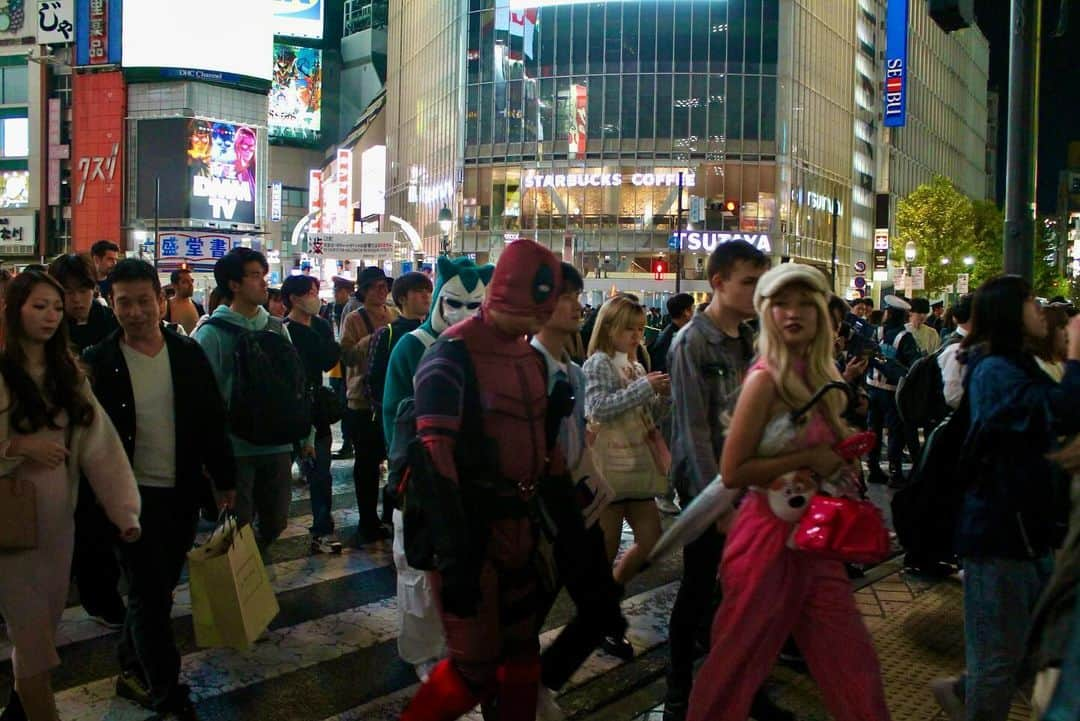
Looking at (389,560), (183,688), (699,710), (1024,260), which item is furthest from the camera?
(1024,260)

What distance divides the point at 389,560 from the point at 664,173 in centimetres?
5131

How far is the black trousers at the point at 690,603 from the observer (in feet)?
15.1

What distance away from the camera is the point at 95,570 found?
5.89 metres

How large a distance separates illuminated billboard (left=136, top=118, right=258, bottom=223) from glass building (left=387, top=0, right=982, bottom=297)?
12.8 metres

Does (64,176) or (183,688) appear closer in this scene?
(183,688)

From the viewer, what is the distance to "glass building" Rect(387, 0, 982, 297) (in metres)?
56.8

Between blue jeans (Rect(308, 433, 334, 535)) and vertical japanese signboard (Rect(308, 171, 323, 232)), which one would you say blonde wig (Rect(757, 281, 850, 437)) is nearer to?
blue jeans (Rect(308, 433, 334, 535))

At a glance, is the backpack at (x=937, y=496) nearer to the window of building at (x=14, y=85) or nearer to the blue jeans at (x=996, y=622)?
the blue jeans at (x=996, y=622)

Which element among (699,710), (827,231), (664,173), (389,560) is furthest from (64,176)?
(699,710)

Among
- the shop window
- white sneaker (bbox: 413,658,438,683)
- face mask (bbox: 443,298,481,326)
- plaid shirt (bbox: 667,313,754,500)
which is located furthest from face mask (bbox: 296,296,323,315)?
the shop window

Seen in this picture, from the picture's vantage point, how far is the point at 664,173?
57.0 metres

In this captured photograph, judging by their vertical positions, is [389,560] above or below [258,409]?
below

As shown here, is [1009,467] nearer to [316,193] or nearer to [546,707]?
[546,707]

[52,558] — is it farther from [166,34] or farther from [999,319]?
[166,34]
